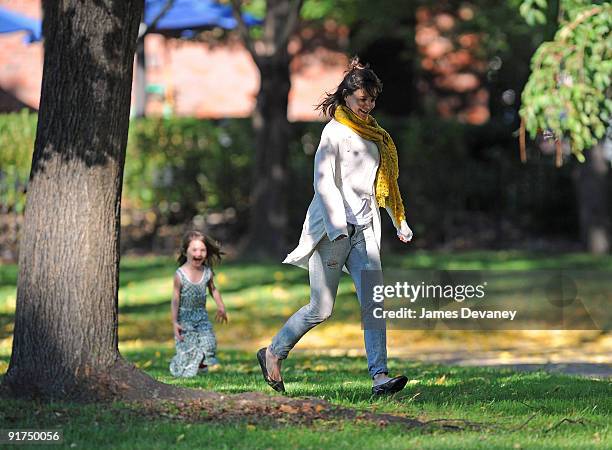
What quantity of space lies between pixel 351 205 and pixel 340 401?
112 centimetres

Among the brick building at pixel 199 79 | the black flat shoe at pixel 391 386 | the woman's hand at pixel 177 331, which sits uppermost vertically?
the brick building at pixel 199 79

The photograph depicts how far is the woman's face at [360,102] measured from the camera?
7129 mm

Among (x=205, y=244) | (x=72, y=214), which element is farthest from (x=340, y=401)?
(x=205, y=244)

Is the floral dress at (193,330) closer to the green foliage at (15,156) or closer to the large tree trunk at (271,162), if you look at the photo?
the large tree trunk at (271,162)

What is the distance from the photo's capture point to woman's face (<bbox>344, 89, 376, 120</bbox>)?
23.4 ft

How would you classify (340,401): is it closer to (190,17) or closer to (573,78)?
(573,78)

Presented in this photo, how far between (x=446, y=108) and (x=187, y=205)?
35.4 ft

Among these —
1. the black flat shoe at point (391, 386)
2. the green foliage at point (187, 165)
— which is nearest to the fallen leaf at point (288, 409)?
the black flat shoe at point (391, 386)

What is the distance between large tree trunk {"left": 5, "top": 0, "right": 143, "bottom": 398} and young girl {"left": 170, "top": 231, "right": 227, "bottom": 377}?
2082 mm

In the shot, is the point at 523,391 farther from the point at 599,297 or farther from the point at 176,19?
the point at 176,19

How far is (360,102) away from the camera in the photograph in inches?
281

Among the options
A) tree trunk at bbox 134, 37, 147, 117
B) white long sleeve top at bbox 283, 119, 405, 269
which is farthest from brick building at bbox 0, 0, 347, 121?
white long sleeve top at bbox 283, 119, 405, 269

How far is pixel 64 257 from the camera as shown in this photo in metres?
6.67

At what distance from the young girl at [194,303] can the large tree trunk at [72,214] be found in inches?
82.0
